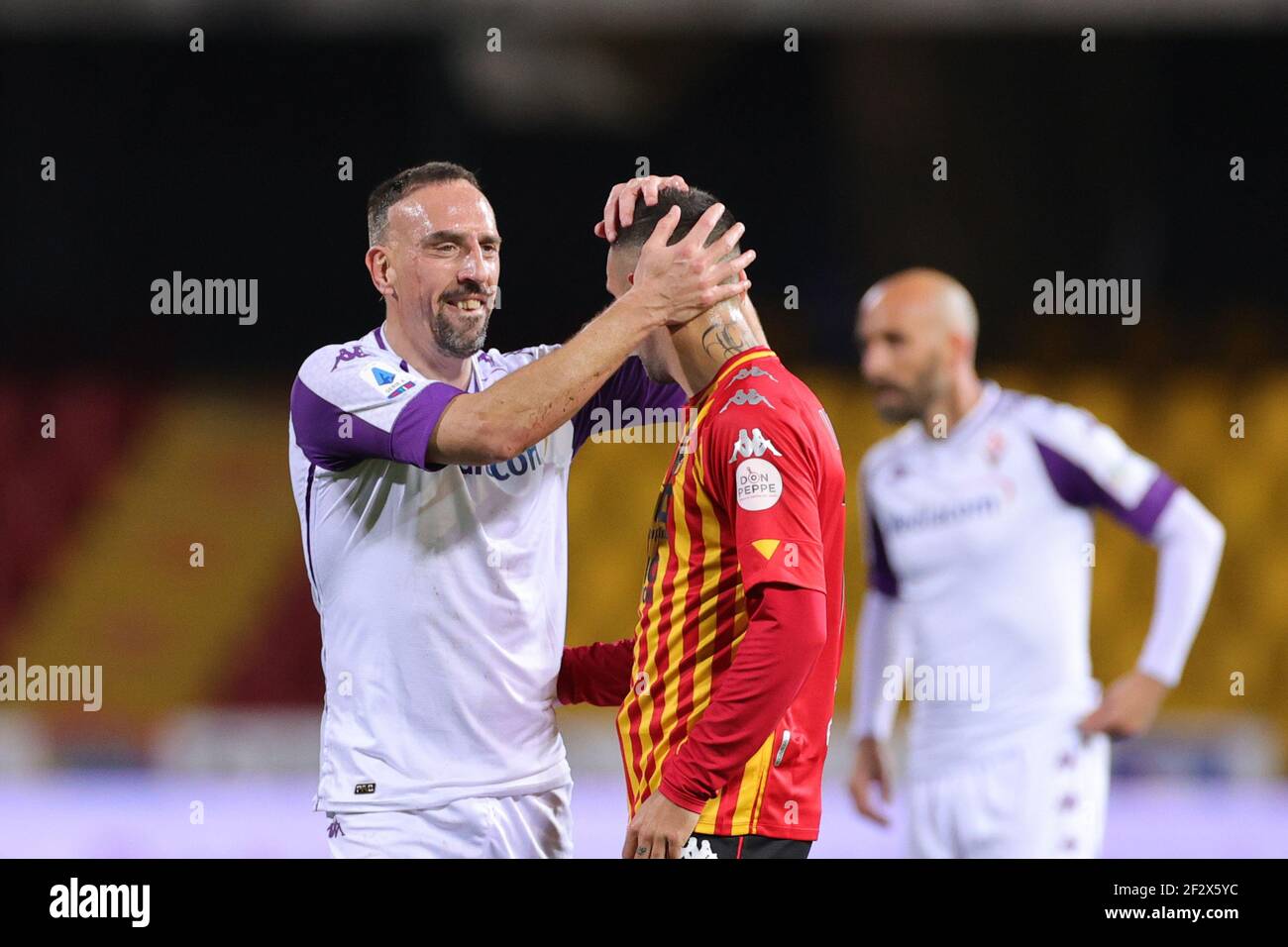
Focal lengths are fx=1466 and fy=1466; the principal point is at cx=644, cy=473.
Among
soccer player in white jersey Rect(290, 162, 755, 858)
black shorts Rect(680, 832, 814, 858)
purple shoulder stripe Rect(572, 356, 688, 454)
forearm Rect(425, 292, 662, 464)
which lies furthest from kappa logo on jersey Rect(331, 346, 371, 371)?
black shorts Rect(680, 832, 814, 858)

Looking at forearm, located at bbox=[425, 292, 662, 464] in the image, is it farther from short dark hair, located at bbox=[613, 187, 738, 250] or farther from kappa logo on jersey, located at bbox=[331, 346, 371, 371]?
kappa logo on jersey, located at bbox=[331, 346, 371, 371]

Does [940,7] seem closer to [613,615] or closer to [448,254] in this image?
[613,615]

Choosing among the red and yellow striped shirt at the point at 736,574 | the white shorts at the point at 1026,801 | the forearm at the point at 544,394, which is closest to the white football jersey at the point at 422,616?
the forearm at the point at 544,394

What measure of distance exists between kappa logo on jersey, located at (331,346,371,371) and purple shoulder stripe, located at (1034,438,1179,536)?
2.71m

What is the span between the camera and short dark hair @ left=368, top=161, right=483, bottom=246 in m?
3.26

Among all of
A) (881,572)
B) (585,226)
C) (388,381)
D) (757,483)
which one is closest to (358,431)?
(388,381)

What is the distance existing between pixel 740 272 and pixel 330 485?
1.00 meters

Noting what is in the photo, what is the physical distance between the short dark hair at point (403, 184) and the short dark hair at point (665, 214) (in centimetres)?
49

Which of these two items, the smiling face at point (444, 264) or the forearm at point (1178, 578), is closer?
the smiling face at point (444, 264)

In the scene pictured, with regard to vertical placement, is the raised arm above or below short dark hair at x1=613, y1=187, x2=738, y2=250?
below

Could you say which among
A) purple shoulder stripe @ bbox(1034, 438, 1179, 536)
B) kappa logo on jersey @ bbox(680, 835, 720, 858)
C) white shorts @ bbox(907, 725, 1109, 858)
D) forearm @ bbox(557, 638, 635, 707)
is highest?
purple shoulder stripe @ bbox(1034, 438, 1179, 536)

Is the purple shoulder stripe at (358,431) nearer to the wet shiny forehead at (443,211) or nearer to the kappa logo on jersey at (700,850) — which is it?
the wet shiny forehead at (443,211)

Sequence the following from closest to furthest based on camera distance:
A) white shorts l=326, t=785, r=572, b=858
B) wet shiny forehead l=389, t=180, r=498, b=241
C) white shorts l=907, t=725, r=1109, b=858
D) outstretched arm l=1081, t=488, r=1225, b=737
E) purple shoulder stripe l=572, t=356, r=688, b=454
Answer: white shorts l=326, t=785, r=572, b=858 → wet shiny forehead l=389, t=180, r=498, b=241 → purple shoulder stripe l=572, t=356, r=688, b=454 → outstretched arm l=1081, t=488, r=1225, b=737 → white shorts l=907, t=725, r=1109, b=858

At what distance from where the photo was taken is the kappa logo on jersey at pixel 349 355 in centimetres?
307
